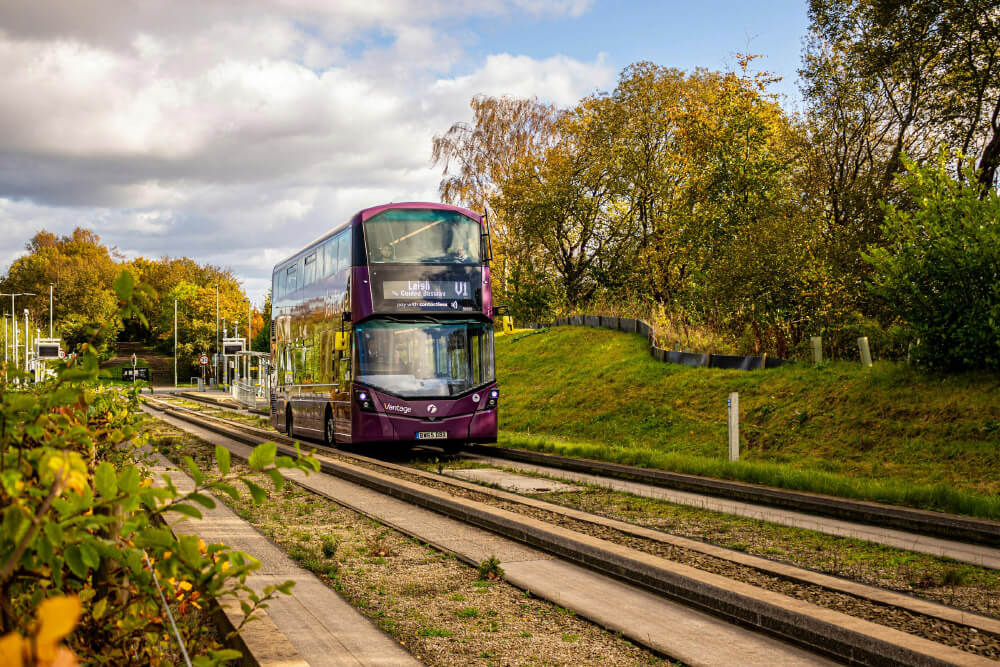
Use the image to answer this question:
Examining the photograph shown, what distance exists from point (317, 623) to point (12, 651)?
16.2 ft

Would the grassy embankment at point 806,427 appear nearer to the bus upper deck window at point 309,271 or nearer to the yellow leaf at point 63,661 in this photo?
the bus upper deck window at point 309,271

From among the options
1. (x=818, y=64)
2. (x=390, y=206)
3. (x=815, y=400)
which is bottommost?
(x=815, y=400)

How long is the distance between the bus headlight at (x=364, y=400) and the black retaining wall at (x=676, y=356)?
8376mm

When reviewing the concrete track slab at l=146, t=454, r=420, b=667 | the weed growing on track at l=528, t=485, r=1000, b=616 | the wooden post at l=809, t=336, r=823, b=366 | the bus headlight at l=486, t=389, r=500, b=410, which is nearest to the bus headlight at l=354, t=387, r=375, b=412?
the bus headlight at l=486, t=389, r=500, b=410

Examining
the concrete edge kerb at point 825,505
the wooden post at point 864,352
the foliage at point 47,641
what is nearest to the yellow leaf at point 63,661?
the foliage at point 47,641

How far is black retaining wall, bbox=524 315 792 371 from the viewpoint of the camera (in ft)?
65.5

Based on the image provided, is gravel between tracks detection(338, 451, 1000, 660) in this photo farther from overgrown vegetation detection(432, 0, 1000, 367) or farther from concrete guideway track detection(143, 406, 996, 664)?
overgrown vegetation detection(432, 0, 1000, 367)

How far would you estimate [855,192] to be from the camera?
72.8 ft

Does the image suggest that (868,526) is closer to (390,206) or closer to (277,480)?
(277,480)

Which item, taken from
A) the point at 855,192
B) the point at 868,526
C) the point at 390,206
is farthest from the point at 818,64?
the point at 868,526

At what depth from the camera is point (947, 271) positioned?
1407 centimetres

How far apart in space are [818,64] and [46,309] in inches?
4324

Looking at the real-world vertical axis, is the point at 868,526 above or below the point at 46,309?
below

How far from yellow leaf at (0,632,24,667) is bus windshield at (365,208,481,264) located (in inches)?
653
